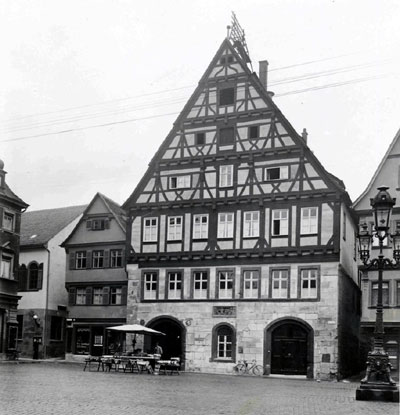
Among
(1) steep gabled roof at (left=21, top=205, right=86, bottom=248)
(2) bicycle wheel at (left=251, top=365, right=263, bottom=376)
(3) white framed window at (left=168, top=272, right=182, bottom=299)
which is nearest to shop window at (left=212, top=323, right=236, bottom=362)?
(2) bicycle wheel at (left=251, top=365, right=263, bottom=376)

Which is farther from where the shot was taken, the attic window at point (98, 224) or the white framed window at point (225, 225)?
the attic window at point (98, 224)

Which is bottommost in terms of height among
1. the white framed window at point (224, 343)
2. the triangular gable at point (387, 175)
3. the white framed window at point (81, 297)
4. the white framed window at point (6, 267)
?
the white framed window at point (224, 343)

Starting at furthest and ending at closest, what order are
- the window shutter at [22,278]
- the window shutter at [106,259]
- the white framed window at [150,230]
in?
the window shutter at [22,278], the window shutter at [106,259], the white framed window at [150,230]

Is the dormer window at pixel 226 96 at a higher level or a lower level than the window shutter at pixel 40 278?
higher

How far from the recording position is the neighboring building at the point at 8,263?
148ft

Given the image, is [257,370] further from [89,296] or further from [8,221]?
[8,221]

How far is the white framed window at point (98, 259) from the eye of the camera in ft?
166

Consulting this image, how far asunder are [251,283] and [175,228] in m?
5.76

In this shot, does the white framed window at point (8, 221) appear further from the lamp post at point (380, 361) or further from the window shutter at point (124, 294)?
the lamp post at point (380, 361)

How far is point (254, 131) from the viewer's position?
4172cm

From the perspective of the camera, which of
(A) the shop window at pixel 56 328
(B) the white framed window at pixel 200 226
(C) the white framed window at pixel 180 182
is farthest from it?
(A) the shop window at pixel 56 328

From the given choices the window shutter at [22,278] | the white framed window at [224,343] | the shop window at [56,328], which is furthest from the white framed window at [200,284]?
the window shutter at [22,278]

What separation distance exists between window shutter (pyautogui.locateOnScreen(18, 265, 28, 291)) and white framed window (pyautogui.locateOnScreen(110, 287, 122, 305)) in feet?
23.3

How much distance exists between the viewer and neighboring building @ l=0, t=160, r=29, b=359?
4522cm
